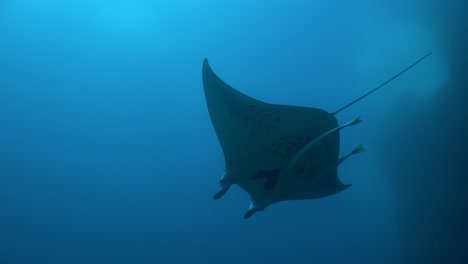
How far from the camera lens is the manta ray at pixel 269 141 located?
3.41m

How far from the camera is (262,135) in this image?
349 cm

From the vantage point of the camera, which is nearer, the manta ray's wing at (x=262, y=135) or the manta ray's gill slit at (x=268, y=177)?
the manta ray's wing at (x=262, y=135)

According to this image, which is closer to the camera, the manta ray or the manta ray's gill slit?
the manta ray

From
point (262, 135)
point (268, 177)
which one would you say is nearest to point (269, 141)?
point (262, 135)

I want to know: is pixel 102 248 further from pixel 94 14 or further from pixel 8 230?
pixel 94 14

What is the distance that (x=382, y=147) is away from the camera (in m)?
13.5

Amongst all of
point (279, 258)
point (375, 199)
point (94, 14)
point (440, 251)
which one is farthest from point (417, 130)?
point (279, 258)

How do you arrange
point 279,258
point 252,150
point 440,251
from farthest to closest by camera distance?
point 279,258, point 440,251, point 252,150

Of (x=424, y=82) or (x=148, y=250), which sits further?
(x=148, y=250)

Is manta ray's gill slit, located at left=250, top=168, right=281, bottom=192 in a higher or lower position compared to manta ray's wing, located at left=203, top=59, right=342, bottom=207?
lower

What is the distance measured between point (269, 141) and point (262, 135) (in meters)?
0.09

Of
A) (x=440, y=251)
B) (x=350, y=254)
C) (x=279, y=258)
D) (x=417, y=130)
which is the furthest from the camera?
(x=279, y=258)

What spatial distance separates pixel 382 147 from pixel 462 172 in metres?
2.93

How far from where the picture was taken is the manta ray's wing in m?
3.41
